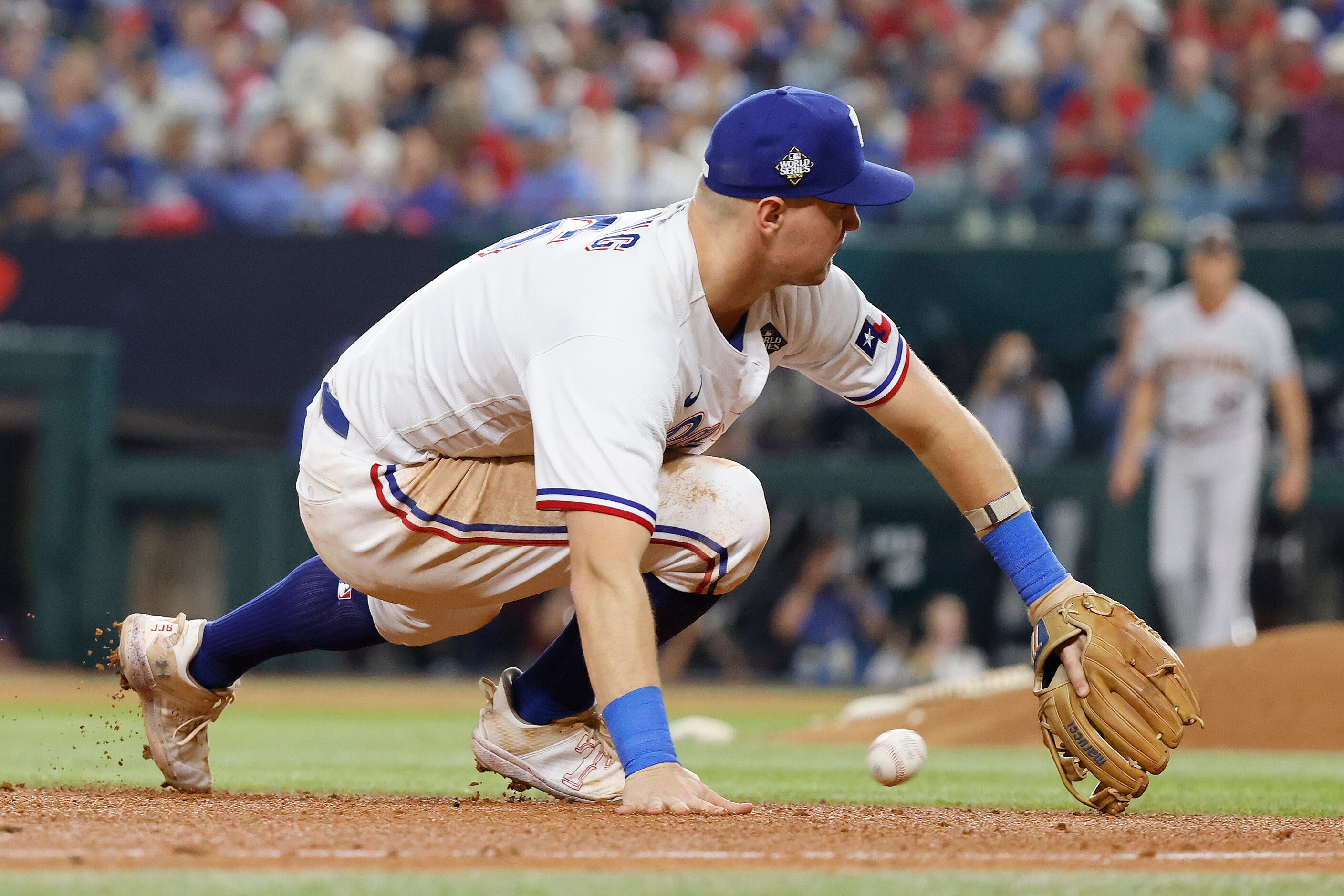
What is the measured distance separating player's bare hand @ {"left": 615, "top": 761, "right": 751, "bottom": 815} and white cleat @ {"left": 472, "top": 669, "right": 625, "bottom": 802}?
2.26ft

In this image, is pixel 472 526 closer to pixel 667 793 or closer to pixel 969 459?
pixel 667 793

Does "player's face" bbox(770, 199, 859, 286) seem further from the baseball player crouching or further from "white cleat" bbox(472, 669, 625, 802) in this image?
"white cleat" bbox(472, 669, 625, 802)

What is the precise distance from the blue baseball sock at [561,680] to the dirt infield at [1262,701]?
2849 millimetres

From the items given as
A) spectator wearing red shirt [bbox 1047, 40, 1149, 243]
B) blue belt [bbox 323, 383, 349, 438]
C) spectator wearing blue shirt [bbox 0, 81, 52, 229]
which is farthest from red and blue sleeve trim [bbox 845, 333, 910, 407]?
spectator wearing blue shirt [bbox 0, 81, 52, 229]

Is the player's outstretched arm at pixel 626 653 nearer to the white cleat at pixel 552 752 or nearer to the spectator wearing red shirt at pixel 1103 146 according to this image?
the white cleat at pixel 552 752

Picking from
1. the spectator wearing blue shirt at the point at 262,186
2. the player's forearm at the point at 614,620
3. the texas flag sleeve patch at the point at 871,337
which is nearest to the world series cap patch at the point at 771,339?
the texas flag sleeve patch at the point at 871,337

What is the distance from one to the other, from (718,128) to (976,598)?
6.58 m

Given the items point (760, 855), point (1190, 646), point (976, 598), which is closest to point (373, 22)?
point (976, 598)

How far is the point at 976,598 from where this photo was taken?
9430 mm

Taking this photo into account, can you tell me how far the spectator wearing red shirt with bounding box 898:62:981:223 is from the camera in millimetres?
10664

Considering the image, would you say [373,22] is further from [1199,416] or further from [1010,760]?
[1010,760]

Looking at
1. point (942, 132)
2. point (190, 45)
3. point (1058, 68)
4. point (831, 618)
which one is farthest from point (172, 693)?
point (190, 45)

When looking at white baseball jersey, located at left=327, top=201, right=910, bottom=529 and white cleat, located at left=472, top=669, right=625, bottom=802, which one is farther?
white cleat, located at left=472, top=669, right=625, bottom=802

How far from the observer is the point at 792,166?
3.15 meters
